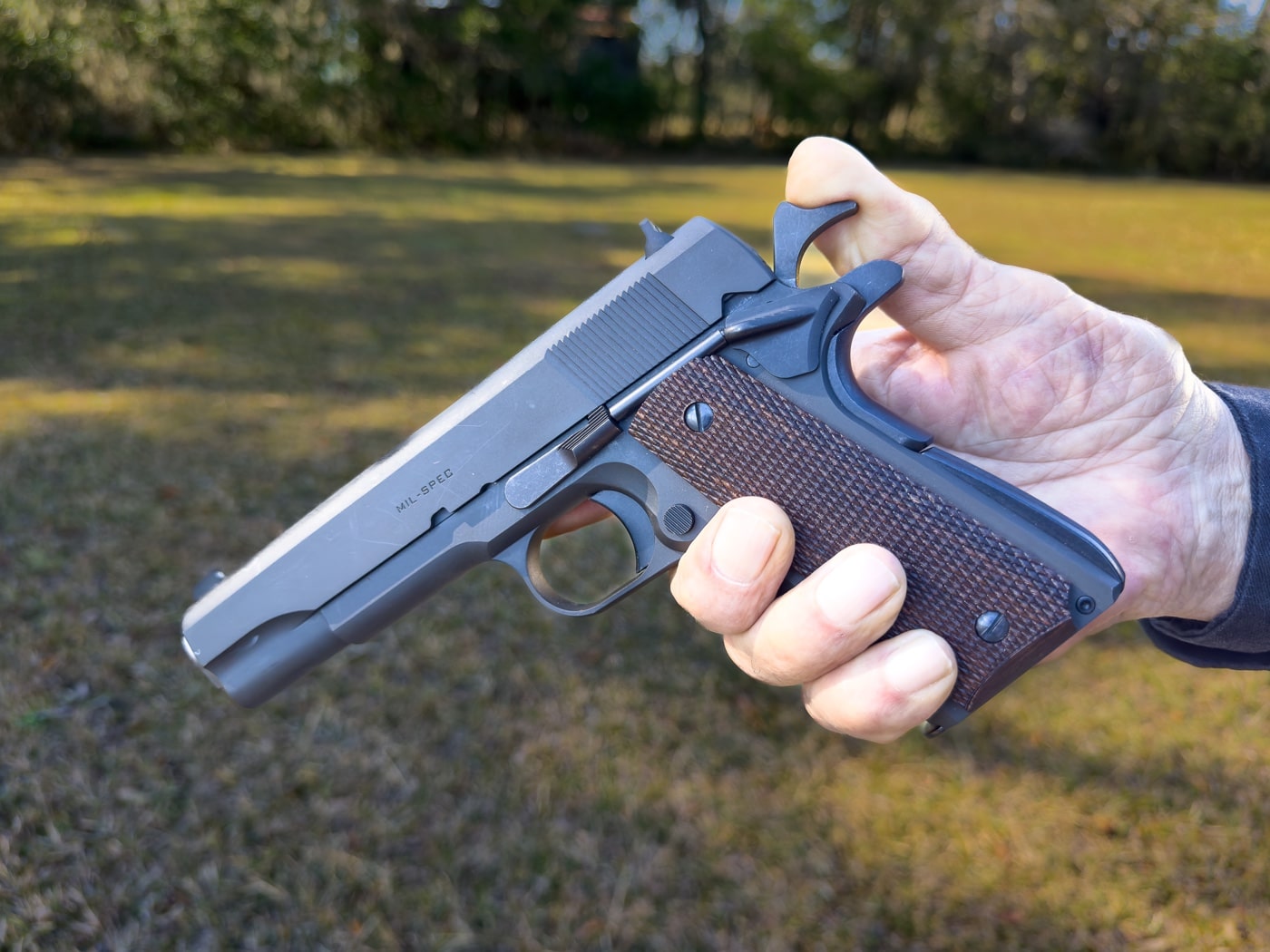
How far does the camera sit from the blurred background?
237 centimetres

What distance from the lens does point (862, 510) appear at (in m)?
1.51

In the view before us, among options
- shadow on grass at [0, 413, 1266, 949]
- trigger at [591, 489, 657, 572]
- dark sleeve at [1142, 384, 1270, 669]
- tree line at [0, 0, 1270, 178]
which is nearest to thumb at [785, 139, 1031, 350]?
dark sleeve at [1142, 384, 1270, 669]

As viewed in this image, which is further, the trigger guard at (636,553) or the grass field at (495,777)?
the grass field at (495,777)

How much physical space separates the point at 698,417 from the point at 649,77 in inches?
1205

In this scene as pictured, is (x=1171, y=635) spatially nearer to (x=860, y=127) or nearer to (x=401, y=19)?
(x=401, y=19)

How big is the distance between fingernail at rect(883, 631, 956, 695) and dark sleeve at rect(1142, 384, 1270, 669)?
0.84 metres

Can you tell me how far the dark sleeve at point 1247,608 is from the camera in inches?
72.0

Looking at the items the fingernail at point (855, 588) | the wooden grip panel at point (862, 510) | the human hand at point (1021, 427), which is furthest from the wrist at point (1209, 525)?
the fingernail at point (855, 588)

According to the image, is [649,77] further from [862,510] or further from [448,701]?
[862,510]

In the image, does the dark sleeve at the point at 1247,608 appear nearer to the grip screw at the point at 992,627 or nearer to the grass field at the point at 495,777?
the grip screw at the point at 992,627

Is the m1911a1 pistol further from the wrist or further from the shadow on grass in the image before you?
the shadow on grass

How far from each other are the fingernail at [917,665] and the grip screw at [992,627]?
0.24 feet

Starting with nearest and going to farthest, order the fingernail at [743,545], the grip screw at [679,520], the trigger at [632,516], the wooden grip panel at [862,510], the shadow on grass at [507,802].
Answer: the wooden grip panel at [862,510] < the fingernail at [743,545] < the grip screw at [679,520] < the trigger at [632,516] < the shadow on grass at [507,802]

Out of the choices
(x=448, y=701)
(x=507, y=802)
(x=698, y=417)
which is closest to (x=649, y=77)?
(x=448, y=701)
